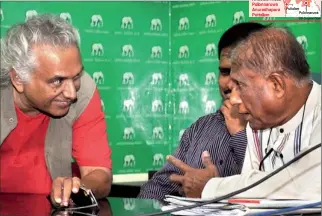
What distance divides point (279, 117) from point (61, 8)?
11.2 feet

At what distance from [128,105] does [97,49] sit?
0.56 metres

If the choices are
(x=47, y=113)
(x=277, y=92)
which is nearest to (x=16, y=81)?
(x=47, y=113)

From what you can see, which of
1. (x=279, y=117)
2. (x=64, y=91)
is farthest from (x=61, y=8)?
(x=279, y=117)

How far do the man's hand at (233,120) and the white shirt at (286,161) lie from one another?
43 cm

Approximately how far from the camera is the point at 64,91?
256 centimetres

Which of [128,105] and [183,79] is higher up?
[183,79]

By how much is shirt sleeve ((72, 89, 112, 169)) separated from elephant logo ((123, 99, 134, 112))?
2.93m

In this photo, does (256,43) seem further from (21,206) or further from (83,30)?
(83,30)

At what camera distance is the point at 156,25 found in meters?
5.78

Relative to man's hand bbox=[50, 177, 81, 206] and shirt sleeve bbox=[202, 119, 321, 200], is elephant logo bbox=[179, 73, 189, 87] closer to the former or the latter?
man's hand bbox=[50, 177, 81, 206]

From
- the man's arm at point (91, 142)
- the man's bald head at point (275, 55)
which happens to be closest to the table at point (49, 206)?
the man's arm at point (91, 142)

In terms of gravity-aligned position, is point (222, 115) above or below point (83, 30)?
below

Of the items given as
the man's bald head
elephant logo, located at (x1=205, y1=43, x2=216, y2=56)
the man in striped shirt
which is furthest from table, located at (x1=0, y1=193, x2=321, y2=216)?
elephant logo, located at (x1=205, y1=43, x2=216, y2=56)

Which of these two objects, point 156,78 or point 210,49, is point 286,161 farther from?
point 156,78
